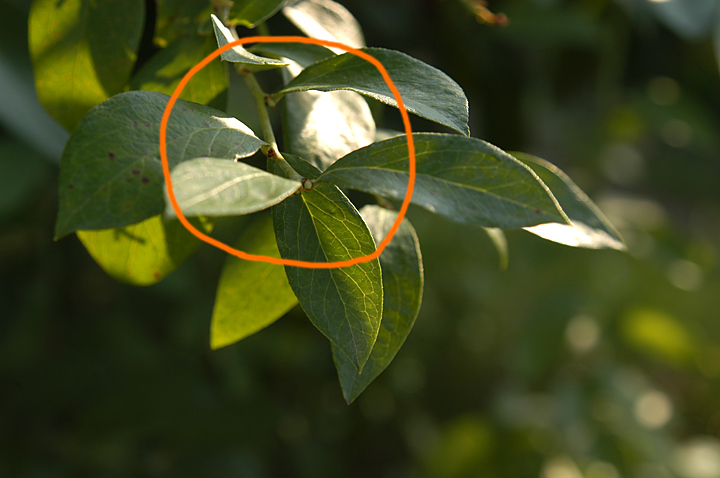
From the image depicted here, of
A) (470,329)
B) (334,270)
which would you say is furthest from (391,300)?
(470,329)

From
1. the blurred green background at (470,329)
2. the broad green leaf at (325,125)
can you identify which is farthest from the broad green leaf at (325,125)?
the blurred green background at (470,329)

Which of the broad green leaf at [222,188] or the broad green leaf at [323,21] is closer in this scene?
the broad green leaf at [222,188]

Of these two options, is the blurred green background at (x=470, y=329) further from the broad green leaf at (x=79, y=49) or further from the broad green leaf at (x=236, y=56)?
the broad green leaf at (x=236, y=56)

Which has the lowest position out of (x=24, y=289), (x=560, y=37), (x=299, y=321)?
(x=299, y=321)

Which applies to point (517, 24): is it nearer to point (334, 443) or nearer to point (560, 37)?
point (560, 37)

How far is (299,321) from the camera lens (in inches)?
30.5

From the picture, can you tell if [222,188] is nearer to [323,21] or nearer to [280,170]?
[280,170]

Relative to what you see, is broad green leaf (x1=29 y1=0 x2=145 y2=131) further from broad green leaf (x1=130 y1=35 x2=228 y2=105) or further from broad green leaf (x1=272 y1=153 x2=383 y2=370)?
broad green leaf (x1=272 y1=153 x2=383 y2=370)

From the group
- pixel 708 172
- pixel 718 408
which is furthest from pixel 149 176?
pixel 718 408

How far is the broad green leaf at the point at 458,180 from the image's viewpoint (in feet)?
0.52

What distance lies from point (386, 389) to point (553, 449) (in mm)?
244

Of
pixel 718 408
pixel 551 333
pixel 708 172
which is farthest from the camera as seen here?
pixel 718 408

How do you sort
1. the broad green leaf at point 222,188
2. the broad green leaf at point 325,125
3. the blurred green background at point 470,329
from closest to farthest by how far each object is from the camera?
1. the broad green leaf at point 222,188
2. the broad green leaf at point 325,125
3. the blurred green background at point 470,329

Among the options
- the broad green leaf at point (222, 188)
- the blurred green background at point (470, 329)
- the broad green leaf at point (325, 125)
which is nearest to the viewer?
the broad green leaf at point (222, 188)
